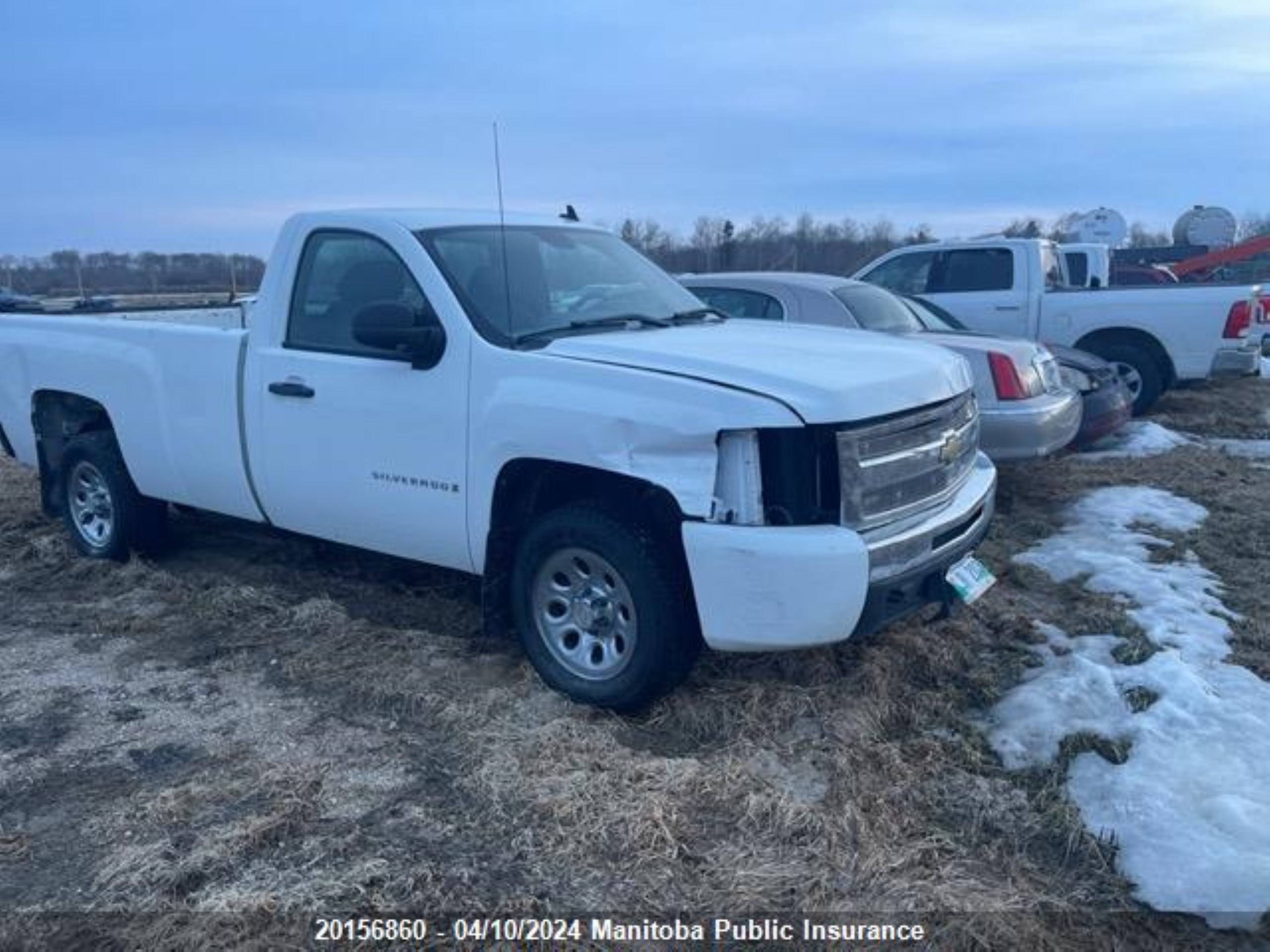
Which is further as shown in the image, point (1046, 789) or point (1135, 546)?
point (1135, 546)

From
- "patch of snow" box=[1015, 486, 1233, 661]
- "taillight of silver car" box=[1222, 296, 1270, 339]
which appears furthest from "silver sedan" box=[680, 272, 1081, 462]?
"taillight of silver car" box=[1222, 296, 1270, 339]

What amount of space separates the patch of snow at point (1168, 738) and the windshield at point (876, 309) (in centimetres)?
266

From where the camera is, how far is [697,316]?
5.46 meters

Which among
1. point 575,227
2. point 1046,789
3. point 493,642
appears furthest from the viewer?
point 575,227

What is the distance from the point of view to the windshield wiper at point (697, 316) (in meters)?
5.29

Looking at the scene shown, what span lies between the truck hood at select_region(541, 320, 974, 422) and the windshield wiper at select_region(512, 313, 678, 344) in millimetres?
106

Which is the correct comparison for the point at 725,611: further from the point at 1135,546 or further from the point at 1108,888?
the point at 1135,546

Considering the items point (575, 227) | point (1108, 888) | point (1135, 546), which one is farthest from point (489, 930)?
point (1135, 546)

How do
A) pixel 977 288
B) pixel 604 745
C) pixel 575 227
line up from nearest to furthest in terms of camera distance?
1. pixel 604 745
2. pixel 575 227
3. pixel 977 288

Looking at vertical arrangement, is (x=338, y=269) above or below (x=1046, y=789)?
above

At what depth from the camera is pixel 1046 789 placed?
12.1 feet

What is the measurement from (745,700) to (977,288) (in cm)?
888

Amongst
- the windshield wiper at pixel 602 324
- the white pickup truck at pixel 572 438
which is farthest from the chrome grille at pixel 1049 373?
the windshield wiper at pixel 602 324

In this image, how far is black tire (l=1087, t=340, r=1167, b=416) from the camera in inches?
454
